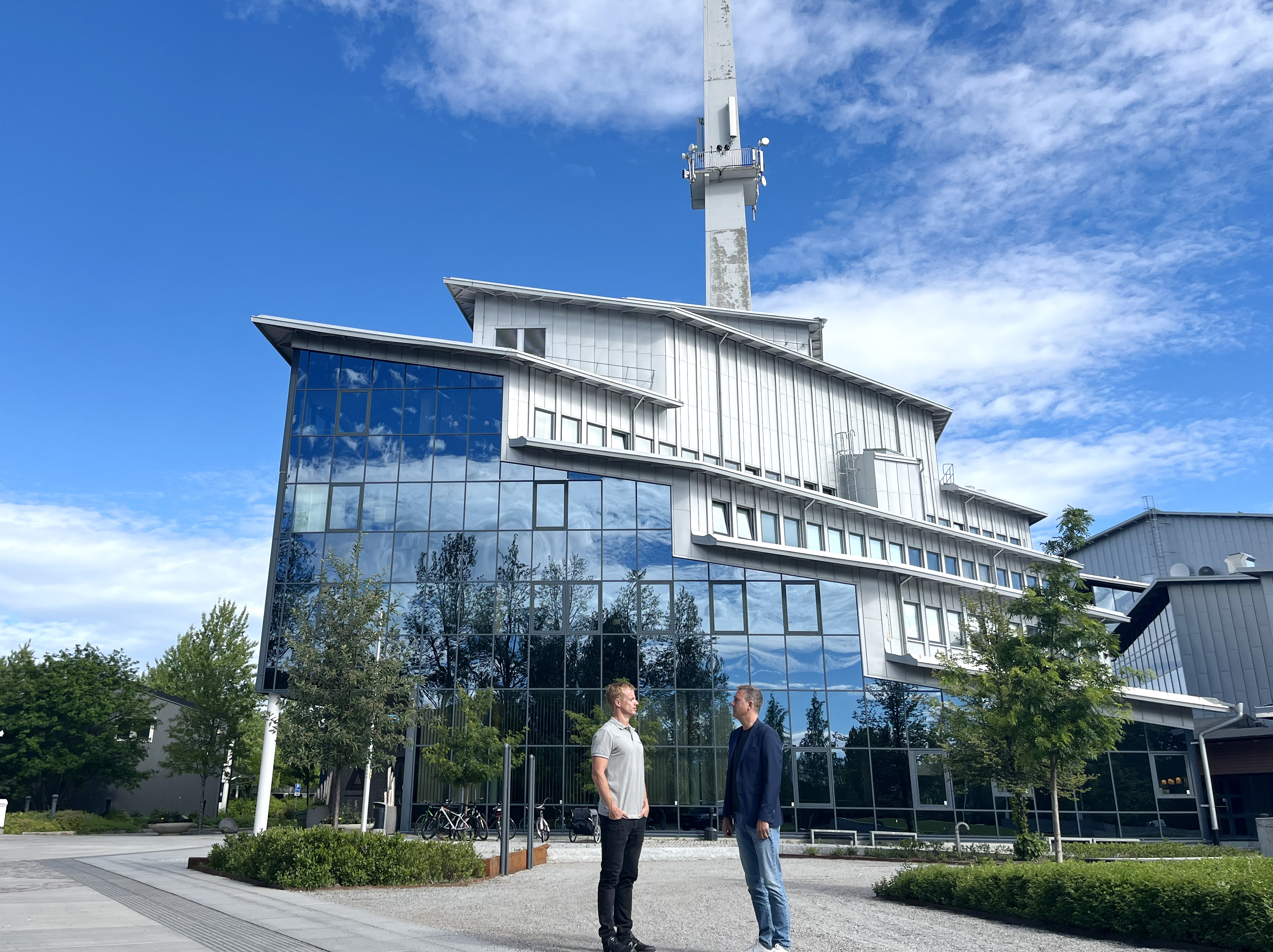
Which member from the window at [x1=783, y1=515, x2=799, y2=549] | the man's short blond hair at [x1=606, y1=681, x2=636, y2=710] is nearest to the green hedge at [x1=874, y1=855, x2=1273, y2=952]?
the man's short blond hair at [x1=606, y1=681, x2=636, y2=710]

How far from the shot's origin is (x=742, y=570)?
3191 cm

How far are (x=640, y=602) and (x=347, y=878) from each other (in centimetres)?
1820

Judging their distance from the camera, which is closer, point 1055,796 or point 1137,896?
point 1137,896

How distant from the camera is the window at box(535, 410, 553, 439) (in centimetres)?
3256

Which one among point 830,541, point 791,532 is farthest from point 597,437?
point 830,541

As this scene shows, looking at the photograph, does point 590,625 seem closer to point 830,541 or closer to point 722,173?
point 830,541

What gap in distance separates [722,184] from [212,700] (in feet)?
112

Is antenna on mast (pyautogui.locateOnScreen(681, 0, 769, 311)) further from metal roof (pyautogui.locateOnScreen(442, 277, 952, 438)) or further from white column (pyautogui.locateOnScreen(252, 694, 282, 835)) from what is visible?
white column (pyautogui.locateOnScreen(252, 694, 282, 835))

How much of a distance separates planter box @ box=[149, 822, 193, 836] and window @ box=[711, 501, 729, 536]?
24182 millimetres

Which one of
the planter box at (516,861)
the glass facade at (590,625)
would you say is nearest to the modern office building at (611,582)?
the glass facade at (590,625)

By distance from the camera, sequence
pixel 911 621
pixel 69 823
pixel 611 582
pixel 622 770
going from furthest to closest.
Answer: pixel 69 823 < pixel 911 621 < pixel 611 582 < pixel 622 770

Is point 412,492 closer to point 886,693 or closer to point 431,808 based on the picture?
point 431,808

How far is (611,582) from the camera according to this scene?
102 ft

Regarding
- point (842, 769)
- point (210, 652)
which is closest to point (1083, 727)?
point (842, 769)
